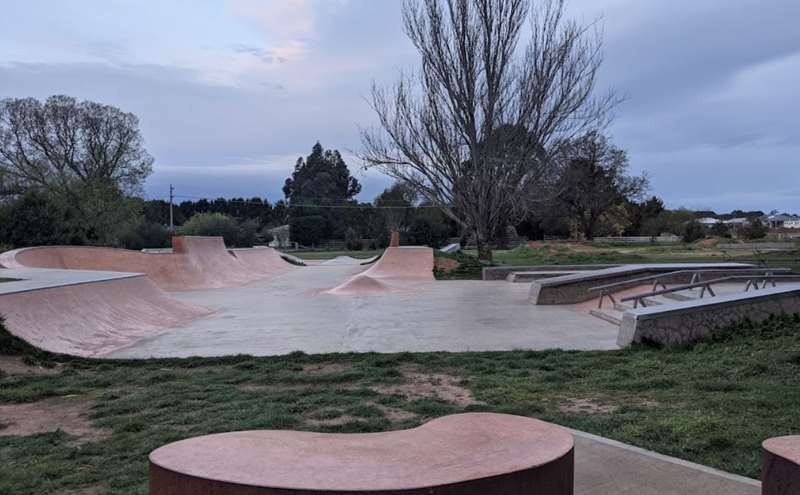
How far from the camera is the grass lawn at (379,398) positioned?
3.75 metres

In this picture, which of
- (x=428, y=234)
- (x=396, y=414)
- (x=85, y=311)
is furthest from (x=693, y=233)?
(x=396, y=414)

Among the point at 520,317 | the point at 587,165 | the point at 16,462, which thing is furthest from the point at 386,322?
the point at 587,165

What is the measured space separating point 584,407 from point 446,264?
1607cm

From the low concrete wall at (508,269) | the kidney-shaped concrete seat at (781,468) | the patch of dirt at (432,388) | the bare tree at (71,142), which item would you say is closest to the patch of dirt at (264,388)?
the patch of dirt at (432,388)

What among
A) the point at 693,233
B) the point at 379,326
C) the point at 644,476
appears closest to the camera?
the point at 644,476

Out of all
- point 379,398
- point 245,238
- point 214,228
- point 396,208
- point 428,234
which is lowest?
point 379,398

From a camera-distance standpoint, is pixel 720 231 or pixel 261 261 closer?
pixel 261 261

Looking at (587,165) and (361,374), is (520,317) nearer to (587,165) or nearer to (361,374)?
(361,374)

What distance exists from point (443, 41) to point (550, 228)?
111ft

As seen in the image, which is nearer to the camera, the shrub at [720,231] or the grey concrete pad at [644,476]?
the grey concrete pad at [644,476]

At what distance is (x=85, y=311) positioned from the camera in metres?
9.01

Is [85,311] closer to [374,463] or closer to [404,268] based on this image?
[374,463]

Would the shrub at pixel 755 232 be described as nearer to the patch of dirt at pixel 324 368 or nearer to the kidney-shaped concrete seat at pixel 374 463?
the patch of dirt at pixel 324 368

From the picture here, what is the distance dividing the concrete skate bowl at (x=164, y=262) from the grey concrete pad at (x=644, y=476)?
15.6 metres
